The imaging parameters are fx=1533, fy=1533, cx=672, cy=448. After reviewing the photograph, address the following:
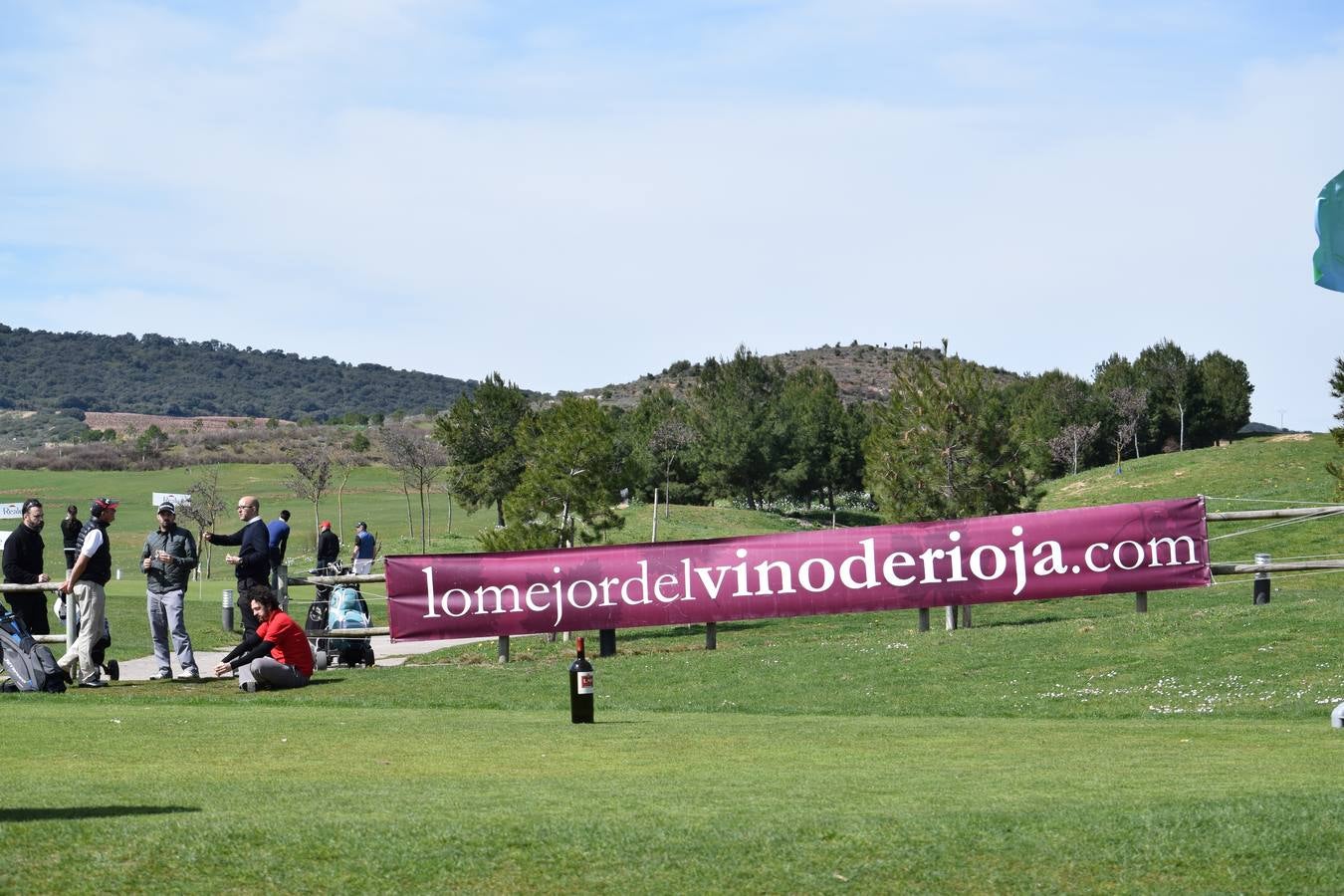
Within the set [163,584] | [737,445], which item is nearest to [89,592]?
[163,584]

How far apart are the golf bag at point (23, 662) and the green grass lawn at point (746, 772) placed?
47cm

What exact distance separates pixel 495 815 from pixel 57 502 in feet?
341

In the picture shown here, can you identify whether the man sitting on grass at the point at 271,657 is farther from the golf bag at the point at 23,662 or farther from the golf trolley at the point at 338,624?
the golf trolley at the point at 338,624

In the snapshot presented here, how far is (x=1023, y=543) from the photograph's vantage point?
19797 millimetres

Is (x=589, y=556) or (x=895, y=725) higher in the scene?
(x=589, y=556)

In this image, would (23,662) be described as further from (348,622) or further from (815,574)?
(815,574)

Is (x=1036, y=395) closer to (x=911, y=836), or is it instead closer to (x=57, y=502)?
(x=57, y=502)

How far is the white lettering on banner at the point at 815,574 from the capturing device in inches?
779

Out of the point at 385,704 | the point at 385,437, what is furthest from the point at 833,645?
the point at 385,437

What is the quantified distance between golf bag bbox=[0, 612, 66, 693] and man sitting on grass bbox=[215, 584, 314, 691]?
179 centimetres

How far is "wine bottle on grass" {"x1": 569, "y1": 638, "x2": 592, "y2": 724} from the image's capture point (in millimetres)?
12109

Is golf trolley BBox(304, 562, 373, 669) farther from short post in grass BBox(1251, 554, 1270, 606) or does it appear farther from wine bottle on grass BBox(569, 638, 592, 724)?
short post in grass BBox(1251, 554, 1270, 606)

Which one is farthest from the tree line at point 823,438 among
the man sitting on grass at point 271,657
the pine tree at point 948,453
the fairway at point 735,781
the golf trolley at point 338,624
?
the fairway at point 735,781

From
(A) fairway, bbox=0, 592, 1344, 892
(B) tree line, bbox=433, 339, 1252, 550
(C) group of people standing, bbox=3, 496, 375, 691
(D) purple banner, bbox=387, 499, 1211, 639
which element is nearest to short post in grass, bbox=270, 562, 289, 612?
(C) group of people standing, bbox=3, 496, 375, 691
